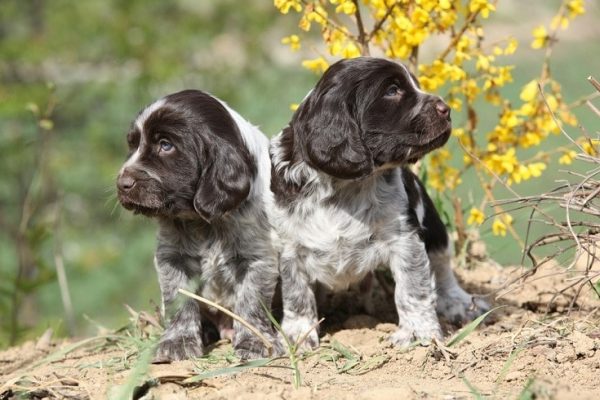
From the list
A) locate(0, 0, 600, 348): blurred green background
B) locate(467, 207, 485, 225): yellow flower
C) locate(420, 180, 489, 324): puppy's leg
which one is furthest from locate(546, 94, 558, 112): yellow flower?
locate(0, 0, 600, 348): blurred green background

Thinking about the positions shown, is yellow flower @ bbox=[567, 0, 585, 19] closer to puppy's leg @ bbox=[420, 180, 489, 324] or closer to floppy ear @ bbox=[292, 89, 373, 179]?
puppy's leg @ bbox=[420, 180, 489, 324]

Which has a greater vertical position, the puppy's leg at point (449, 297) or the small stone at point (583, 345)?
the puppy's leg at point (449, 297)

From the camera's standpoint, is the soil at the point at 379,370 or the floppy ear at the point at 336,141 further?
the floppy ear at the point at 336,141

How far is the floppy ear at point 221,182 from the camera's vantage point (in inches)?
192

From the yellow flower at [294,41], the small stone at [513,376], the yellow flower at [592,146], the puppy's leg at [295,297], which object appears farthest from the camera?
the yellow flower at [294,41]

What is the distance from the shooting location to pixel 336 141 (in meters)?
4.78

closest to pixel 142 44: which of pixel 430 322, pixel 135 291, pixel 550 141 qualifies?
pixel 135 291

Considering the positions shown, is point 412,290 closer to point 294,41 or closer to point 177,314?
point 177,314

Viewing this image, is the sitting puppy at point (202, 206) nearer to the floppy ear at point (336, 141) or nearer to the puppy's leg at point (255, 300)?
the puppy's leg at point (255, 300)

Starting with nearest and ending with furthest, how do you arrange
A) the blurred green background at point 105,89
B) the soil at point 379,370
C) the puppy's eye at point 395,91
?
1. the soil at point 379,370
2. the puppy's eye at point 395,91
3. the blurred green background at point 105,89

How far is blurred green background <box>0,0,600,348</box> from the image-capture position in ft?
39.1

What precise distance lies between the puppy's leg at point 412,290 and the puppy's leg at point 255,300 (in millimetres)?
709

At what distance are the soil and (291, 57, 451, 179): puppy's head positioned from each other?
3.11 feet

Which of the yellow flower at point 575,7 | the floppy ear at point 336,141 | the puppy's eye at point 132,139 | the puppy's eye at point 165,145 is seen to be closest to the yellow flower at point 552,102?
the yellow flower at point 575,7
